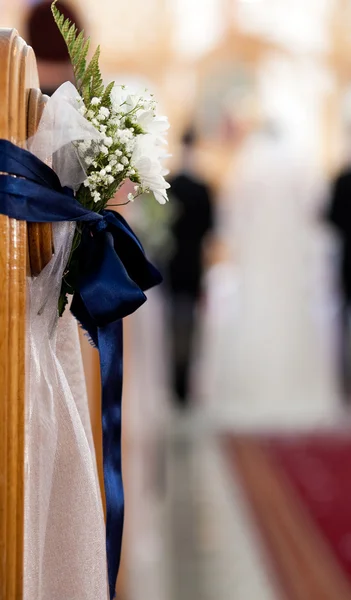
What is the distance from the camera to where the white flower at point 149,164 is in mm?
963

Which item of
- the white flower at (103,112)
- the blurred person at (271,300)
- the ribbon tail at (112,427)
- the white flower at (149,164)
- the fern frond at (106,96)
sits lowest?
the blurred person at (271,300)

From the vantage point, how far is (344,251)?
6.77 meters

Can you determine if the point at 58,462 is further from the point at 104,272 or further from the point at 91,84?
the point at 91,84

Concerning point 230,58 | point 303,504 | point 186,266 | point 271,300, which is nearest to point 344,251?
point 271,300

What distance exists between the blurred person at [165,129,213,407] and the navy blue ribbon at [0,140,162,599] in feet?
18.5

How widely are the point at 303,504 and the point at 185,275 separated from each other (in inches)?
119

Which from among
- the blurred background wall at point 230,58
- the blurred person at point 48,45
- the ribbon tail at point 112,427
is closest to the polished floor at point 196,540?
the blurred person at point 48,45

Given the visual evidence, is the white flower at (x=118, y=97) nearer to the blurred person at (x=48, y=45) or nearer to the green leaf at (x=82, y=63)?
the green leaf at (x=82, y=63)

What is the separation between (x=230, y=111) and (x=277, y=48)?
3.39ft

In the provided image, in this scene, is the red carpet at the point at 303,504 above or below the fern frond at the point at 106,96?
below

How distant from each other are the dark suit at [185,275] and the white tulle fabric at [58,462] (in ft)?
18.9

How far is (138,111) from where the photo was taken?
3.16 ft

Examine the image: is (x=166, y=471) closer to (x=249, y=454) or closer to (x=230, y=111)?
(x=249, y=454)

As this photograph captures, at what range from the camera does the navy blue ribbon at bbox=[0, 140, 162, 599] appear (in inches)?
33.2
